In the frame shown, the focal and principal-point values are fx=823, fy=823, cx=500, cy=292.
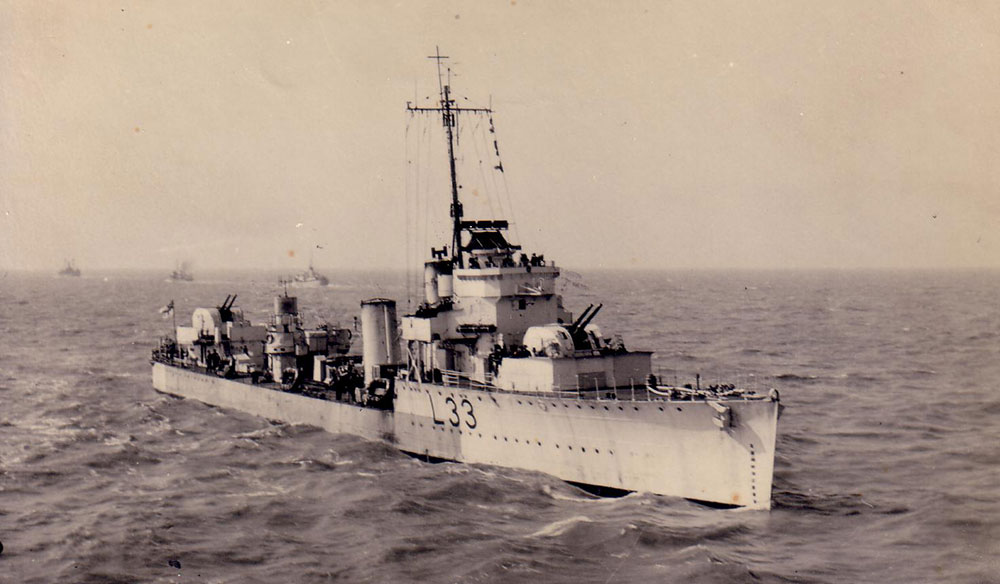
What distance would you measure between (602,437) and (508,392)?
314cm

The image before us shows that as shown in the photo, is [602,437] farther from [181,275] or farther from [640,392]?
[181,275]

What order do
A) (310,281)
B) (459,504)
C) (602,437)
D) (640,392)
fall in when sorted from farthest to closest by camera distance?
(310,281) < (640,392) < (602,437) < (459,504)

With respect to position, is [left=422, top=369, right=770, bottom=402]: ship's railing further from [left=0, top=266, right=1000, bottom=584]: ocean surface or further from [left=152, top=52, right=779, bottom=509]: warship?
[left=0, top=266, right=1000, bottom=584]: ocean surface

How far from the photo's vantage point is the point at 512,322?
25.1 metres

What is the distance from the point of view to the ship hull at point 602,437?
18438 millimetres

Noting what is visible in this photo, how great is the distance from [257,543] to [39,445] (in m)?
13.4

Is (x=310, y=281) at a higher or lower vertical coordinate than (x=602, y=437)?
higher

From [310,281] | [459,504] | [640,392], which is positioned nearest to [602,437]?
[640,392]

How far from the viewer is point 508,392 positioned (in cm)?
2230

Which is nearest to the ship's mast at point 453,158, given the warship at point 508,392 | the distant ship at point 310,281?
the warship at point 508,392

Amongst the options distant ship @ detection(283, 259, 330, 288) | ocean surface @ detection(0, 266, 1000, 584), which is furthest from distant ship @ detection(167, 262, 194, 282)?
ocean surface @ detection(0, 266, 1000, 584)

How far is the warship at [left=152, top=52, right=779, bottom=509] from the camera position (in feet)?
61.9

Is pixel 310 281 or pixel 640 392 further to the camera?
pixel 310 281

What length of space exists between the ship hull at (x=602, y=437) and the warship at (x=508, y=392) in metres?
0.03
